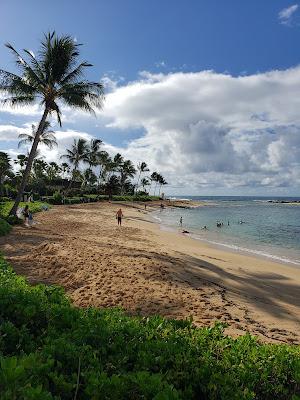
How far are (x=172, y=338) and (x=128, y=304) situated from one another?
403cm

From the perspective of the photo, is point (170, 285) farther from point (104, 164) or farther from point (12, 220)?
point (104, 164)


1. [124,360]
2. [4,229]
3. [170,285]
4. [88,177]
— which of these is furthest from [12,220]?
[88,177]

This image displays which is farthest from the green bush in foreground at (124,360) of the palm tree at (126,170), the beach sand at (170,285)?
the palm tree at (126,170)

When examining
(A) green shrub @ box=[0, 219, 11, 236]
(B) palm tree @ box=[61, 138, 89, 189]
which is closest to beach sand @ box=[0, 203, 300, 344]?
(A) green shrub @ box=[0, 219, 11, 236]

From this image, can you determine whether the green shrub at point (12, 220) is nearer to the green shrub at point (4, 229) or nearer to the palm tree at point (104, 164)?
the green shrub at point (4, 229)

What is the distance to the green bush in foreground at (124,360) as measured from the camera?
2.88 meters

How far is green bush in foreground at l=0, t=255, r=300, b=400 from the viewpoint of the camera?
288cm

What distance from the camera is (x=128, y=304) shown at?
802cm

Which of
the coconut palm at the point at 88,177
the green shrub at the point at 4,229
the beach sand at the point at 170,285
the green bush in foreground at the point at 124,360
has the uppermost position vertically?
the coconut palm at the point at 88,177

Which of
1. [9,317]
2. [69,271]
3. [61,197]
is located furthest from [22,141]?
[9,317]

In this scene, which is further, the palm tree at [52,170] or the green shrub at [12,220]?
the palm tree at [52,170]

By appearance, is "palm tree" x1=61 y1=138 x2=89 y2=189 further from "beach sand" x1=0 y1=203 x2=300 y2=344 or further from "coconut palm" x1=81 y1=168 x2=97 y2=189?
"beach sand" x1=0 y1=203 x2=300 y2=344

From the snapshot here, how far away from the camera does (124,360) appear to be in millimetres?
3572

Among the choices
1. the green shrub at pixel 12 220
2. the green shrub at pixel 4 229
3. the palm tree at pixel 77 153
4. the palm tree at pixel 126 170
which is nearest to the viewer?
the green shrub at pixel 4 229
